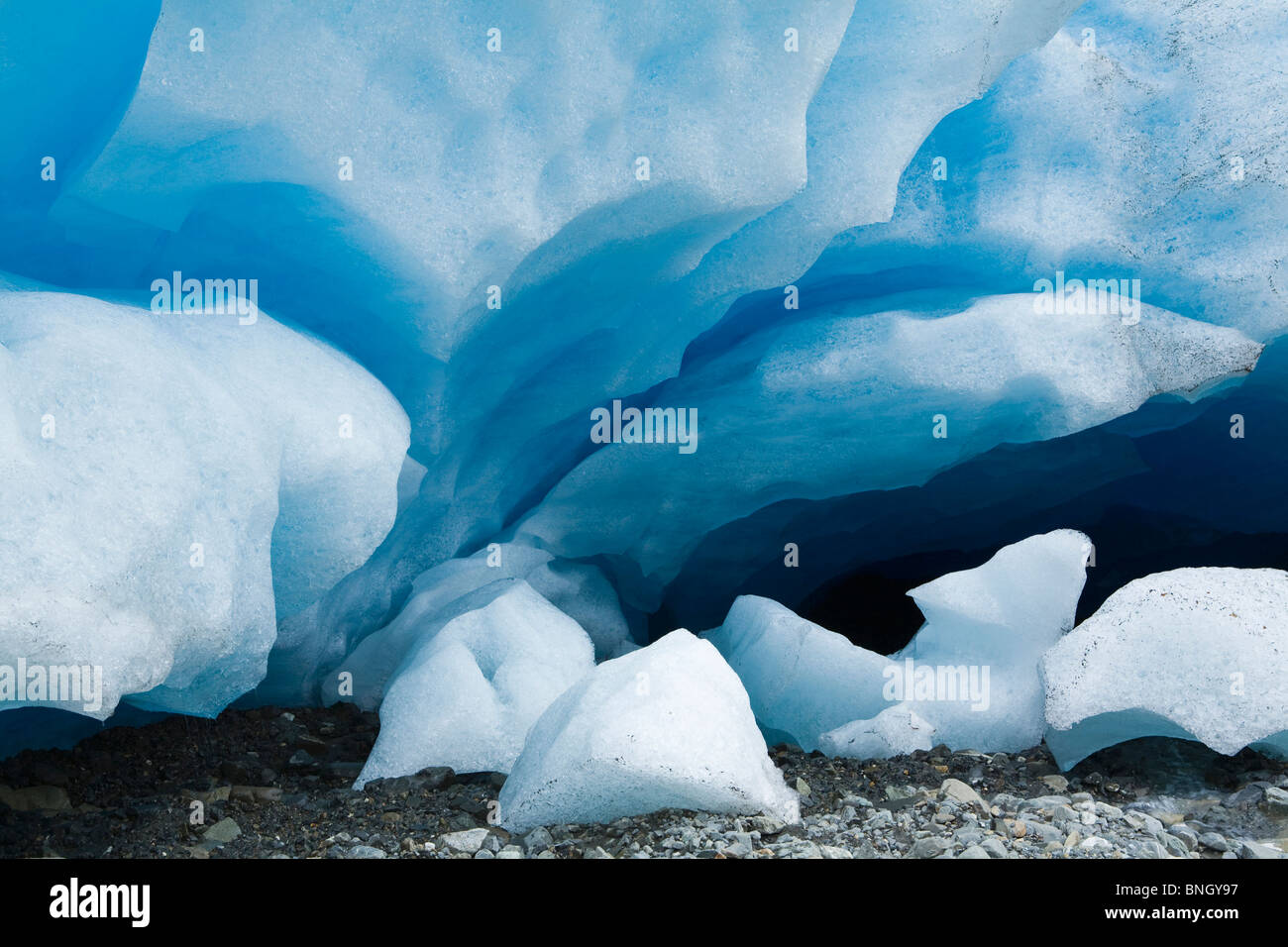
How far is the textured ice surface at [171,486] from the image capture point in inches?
92.4

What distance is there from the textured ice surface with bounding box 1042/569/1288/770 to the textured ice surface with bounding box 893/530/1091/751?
0.31m

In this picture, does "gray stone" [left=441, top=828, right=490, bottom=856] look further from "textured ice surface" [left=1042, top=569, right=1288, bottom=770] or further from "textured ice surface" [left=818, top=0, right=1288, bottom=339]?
"textured ice surface" [left=818, top=0, right=1288, bottom=339]

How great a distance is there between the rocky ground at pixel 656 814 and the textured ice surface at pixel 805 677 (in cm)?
35

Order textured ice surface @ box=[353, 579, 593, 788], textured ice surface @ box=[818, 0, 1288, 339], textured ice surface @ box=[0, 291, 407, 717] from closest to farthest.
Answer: textured ice surface @ box=[0, 291, 407, 717]
textured ice surface @ box=[353, 579, 593, 788]
textured ice surface @ box=[818, 0, 1288, 339]

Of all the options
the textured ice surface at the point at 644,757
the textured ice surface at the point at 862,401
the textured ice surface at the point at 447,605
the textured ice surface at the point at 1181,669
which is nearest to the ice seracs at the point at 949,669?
the textured ice surface at the point at 1181,669

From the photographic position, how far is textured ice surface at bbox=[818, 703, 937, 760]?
346cm

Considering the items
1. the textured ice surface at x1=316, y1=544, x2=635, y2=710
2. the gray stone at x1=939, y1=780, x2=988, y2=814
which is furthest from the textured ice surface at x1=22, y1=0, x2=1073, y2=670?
the gray stone at x1=939, y1=780, x2=988, y2=814

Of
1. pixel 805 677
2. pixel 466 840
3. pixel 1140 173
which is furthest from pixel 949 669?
pixel 1140 173

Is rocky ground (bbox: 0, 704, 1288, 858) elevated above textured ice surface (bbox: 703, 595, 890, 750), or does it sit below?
below

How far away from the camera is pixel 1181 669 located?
9.78 feet

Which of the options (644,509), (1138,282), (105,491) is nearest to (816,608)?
(644,509)

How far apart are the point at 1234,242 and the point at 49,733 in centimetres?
459

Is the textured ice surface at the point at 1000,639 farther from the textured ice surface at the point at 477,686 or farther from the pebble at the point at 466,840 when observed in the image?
the pebble at the point at 466,840

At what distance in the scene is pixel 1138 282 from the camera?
168 inches
